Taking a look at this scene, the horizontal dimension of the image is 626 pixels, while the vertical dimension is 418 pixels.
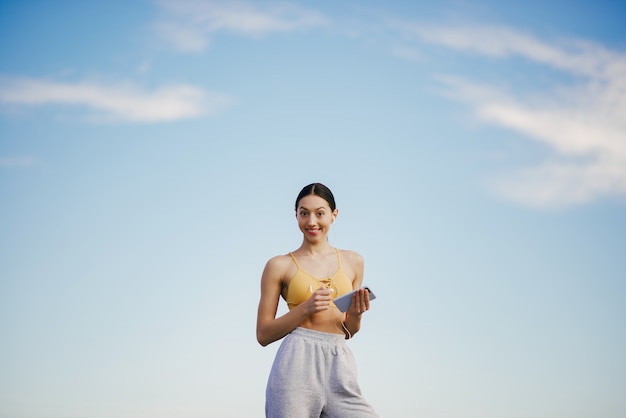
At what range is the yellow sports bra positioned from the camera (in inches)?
267

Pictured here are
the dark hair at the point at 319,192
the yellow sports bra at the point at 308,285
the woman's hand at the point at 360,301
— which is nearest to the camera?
the woman's hand at the point at 360,301

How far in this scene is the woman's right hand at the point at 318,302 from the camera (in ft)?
21.0

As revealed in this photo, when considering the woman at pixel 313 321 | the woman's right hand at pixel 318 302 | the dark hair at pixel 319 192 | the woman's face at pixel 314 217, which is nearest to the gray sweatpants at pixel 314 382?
the woman at pixel 313 321

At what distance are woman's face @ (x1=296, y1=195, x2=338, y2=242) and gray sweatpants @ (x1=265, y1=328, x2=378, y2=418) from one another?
0.80 meters

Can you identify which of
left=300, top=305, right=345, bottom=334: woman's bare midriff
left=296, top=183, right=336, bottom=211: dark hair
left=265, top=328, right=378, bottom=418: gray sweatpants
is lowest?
left=265, top=328, right=378, bottom=418: gray sweatpants

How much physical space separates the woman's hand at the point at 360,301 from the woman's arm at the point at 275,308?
→ 0.19 meters

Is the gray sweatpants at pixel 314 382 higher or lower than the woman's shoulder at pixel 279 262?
lower

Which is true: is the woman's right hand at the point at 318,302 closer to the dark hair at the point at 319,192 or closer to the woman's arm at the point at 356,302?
the woman's arm at the point at 356,302

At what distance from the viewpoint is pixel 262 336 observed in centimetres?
671

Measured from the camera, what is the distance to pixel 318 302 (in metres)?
6.38

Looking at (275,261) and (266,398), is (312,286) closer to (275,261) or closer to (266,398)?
(275,261)

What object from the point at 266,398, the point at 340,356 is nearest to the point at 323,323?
the point at 340,356

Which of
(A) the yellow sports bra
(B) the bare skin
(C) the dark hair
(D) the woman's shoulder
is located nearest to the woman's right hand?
(B) the bare skin

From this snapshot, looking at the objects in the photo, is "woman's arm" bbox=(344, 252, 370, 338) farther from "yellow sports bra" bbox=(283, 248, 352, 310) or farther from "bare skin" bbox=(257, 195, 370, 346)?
"yellow sports bra" bbox=(283, 248, 352, 310)
